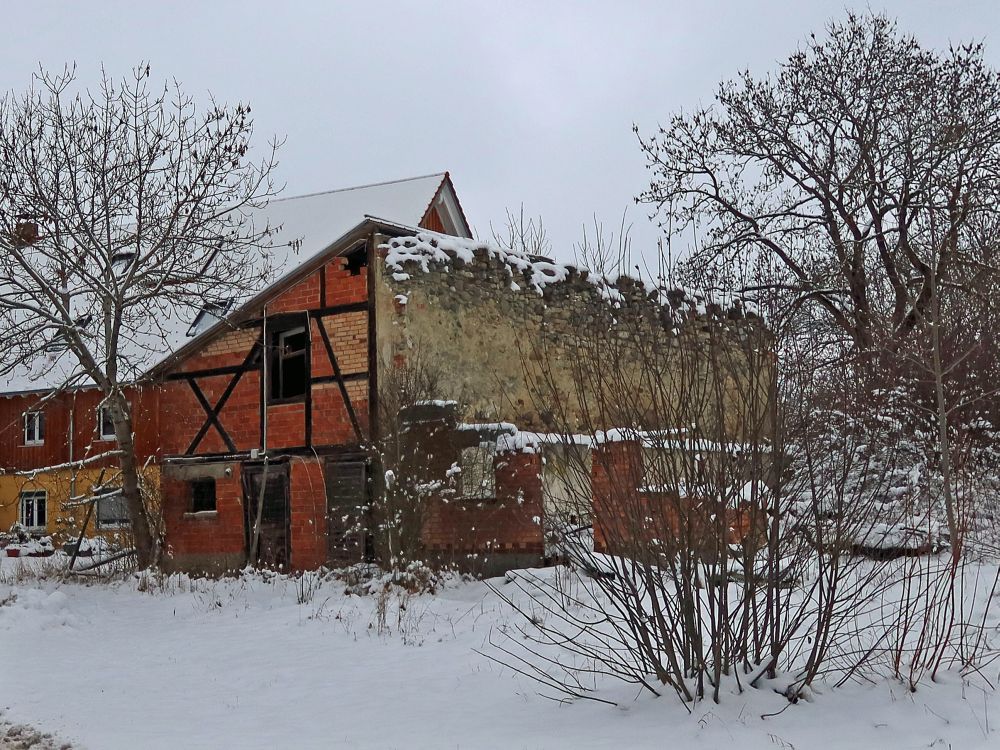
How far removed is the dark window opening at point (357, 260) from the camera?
1533 centimetres

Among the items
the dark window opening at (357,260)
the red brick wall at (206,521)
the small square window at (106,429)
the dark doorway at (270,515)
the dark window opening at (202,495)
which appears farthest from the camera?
the small square window at (106,429)

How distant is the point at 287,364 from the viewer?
1638cm

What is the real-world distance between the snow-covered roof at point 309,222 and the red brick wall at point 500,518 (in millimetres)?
5372

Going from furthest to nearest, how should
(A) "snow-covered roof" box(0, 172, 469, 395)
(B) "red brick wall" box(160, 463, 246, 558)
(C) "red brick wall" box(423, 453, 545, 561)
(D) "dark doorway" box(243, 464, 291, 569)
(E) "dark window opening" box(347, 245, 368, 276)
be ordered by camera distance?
(A) "snow-covered roof" box(0, 172, 469, 395), (B) "red brick wall" box(160, 463, 246, 558), (D) "dark doorway" box(243, 464, 291, 569), (E) "dark window opening" box(347, 245, 368, 276), (C) "red brick wall" box(423, 453, 545, 561)

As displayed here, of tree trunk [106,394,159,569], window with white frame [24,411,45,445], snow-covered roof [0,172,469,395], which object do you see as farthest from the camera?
window with white frame [24,411,45,445]

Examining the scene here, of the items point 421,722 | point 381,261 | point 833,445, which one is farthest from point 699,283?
point 381,261

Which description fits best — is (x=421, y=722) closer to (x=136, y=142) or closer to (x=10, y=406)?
(x=136, y=142)

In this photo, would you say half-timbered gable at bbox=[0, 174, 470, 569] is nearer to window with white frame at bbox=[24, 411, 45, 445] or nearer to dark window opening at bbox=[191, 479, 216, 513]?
dark window opening at bbox=[191, 479, 216, 513]

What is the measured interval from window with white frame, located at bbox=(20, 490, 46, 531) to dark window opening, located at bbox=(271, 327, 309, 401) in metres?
13.6

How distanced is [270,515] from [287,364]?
238cm

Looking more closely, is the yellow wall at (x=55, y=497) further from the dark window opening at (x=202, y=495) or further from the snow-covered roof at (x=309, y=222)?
the dark window opening at (x=202, y=495)

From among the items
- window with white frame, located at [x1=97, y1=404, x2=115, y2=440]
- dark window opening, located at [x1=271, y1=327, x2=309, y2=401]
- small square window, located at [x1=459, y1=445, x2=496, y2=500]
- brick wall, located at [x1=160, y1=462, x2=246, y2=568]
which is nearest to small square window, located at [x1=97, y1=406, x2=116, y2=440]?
window with white frame, located at [x1=97, y1=404, x2=115, y2=440]

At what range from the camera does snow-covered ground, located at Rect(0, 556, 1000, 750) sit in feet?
19.6

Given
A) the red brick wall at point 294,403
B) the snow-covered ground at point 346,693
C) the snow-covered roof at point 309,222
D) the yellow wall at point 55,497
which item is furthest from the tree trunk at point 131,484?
the yellow wall at point 55,497
